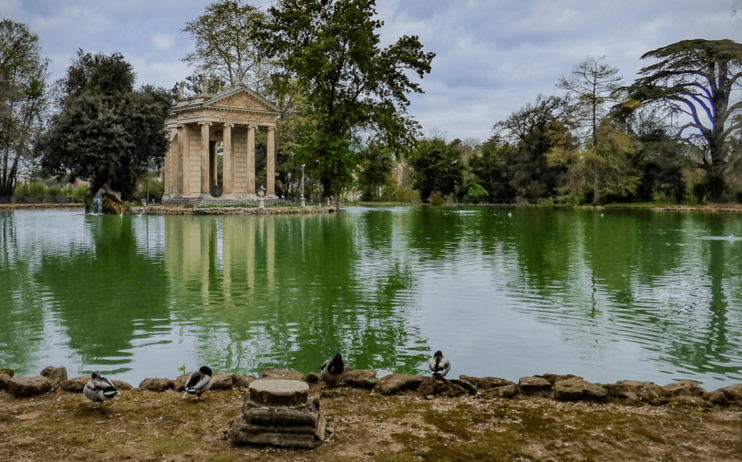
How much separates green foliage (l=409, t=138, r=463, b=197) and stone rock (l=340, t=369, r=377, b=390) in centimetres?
7588

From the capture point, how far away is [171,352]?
24.5 ft

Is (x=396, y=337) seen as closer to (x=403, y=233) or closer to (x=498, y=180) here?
(x=403, y=233)

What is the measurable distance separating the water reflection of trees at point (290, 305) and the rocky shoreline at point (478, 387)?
0.89 m

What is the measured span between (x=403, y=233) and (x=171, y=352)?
1932 cm

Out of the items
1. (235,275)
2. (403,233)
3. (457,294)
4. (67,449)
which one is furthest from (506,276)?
(403,233)

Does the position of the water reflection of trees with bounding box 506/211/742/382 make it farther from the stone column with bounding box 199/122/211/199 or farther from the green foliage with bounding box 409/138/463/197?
the green foliage with bounding box 409/138/463/197

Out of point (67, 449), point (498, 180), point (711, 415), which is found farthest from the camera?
point (498, 180)

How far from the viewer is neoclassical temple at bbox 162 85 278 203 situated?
161 ft

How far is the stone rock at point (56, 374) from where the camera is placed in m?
6.00

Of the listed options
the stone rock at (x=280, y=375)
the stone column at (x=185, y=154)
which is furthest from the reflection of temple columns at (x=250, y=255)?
the stone column at (x=185, y=154)

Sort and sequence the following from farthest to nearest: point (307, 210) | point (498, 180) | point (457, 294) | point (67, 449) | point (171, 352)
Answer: point (498, 180) < point (307, 210) < point (457, 294) < point (171, 352) < point (67, 449)

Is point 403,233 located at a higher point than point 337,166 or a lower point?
lower

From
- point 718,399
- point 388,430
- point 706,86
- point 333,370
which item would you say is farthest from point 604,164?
point 388,430

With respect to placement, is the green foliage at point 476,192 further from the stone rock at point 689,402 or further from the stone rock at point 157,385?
the stone rock at point 157,385
